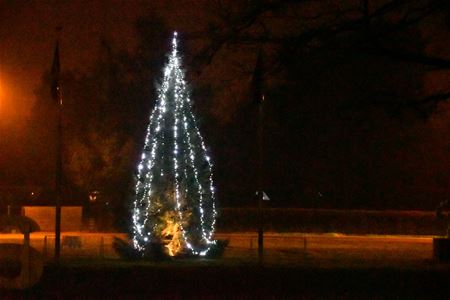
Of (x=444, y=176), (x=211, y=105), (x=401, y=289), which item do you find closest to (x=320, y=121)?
(x=211, y=105)

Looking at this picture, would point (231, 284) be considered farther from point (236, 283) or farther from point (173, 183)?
point (173, 183)

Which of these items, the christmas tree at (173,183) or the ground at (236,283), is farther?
the christmas tree at (173,183)

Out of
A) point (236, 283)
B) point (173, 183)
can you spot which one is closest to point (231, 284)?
point (236, 283)

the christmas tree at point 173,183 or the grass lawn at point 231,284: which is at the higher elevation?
the christmas tree at point 173,183

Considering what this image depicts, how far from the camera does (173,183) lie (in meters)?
32.7

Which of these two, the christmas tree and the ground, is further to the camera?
the christmas tree

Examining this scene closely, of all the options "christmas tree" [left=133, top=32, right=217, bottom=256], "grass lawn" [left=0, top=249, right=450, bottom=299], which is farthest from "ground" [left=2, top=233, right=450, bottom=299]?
"christmas tree" [left=133, top=32, right=217, bottom=256]

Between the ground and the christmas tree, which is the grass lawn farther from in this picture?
the christmas tree

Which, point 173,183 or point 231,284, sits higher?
point 173,183

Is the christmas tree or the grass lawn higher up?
the christmas tree

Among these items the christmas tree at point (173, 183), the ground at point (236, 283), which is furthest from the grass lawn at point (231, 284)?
the christmas tree at point (173, 183)

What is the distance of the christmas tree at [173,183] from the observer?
3262cm

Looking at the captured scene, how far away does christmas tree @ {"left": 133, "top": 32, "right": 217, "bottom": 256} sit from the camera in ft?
107

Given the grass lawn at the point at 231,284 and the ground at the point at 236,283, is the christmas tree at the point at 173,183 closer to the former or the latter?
the ground at the point at 236,283
